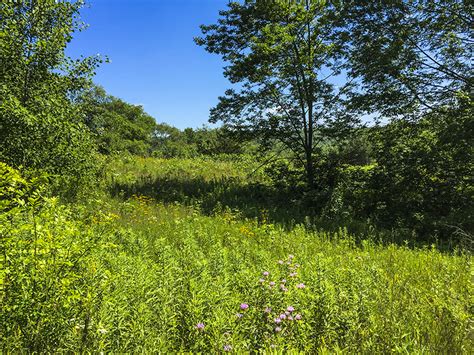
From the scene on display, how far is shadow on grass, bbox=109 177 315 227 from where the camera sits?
11312 mm

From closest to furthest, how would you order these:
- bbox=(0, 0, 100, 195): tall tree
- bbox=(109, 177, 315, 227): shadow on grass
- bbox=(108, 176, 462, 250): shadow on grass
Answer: bbox=(0, 0, 100, 195): tall tree, bbox=(108, 176, 462, 250): shadow on grass, bbox=(109, 177, 315, 227): shadow on grass

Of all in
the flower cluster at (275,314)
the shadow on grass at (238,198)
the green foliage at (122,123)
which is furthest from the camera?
the green foliage at (122,123)

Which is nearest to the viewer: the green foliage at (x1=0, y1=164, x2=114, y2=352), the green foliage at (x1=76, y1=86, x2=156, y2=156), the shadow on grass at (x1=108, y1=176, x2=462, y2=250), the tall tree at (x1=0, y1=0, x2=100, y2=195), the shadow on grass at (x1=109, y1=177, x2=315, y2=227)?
the green foliage at (x1=0, y1=164, x2=114, y2=352)

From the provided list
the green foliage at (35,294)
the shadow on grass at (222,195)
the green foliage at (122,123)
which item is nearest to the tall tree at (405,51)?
the shadow on grass at (222,195)

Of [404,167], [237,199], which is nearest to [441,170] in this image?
[404,167]

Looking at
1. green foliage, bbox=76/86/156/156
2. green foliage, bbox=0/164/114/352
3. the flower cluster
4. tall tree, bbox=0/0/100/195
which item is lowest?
the flower cluster

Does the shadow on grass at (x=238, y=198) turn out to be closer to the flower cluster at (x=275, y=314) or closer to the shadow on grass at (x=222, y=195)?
the shadow on grass at (x=222, y=195)

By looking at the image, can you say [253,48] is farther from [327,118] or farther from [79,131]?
[79,131]

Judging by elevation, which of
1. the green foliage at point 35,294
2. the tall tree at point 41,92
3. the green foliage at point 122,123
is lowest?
the green foliage at point 35,294

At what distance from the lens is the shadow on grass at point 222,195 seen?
11.3m

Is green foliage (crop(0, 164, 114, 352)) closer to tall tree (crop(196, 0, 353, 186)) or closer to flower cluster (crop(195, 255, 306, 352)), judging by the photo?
flower cluster (crop(195, 255, 306, 352))

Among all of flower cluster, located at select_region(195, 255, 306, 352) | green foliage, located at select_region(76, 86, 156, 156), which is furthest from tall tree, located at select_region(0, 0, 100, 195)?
green foliage, located at select_region(76, 86, 156, 156)

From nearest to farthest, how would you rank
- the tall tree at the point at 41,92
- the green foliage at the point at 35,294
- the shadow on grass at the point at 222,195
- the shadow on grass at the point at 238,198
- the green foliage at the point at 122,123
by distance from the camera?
the green foliage at the point at 35,294, the tall tree at the point at 41,92, the shadow on grass at the point at 238,198, the shadow on grass at the point at 222,195, the green foliage at the point at 122,123

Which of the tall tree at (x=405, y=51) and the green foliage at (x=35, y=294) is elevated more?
the tall tree at (x=405, y=51)
